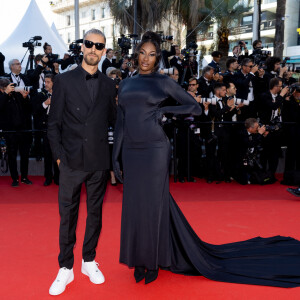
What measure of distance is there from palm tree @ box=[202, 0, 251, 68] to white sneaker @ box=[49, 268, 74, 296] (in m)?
15.9

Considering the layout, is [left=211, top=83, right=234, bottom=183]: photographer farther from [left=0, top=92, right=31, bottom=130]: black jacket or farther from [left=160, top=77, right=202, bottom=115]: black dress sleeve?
[left=160, top=77, right=202, bottom=115]: black dress sleeve

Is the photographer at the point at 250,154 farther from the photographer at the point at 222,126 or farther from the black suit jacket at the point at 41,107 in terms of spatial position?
the black suit jacket at the point at 41,107

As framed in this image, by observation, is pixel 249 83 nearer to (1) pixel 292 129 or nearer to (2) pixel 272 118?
(2) pixel 272 118

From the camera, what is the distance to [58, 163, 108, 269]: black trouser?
9.18ft

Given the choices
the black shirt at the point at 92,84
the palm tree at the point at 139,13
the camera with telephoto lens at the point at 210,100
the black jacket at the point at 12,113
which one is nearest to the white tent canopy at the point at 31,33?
the palm tree at the point at 139,13

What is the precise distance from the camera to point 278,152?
7246mm

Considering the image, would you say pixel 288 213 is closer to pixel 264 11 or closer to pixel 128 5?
pixel 128 5

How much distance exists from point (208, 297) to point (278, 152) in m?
5.04

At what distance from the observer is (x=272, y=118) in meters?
7.01

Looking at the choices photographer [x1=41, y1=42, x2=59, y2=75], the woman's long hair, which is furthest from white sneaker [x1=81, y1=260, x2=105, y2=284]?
photographer [x1=41, y1=42, x2=59, y2=75]

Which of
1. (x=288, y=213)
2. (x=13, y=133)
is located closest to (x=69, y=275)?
(x=288, y=213)

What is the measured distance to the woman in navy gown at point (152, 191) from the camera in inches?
112

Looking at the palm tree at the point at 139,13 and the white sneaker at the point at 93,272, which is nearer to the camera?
the white sneaker at the point at 93,272

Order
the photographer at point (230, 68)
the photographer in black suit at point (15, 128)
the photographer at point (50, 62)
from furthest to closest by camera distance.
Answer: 1. the photographer at point (230, 68)
2. the photographer at point (50, 62)
3. the photographer in black suit at point (15, 128)
